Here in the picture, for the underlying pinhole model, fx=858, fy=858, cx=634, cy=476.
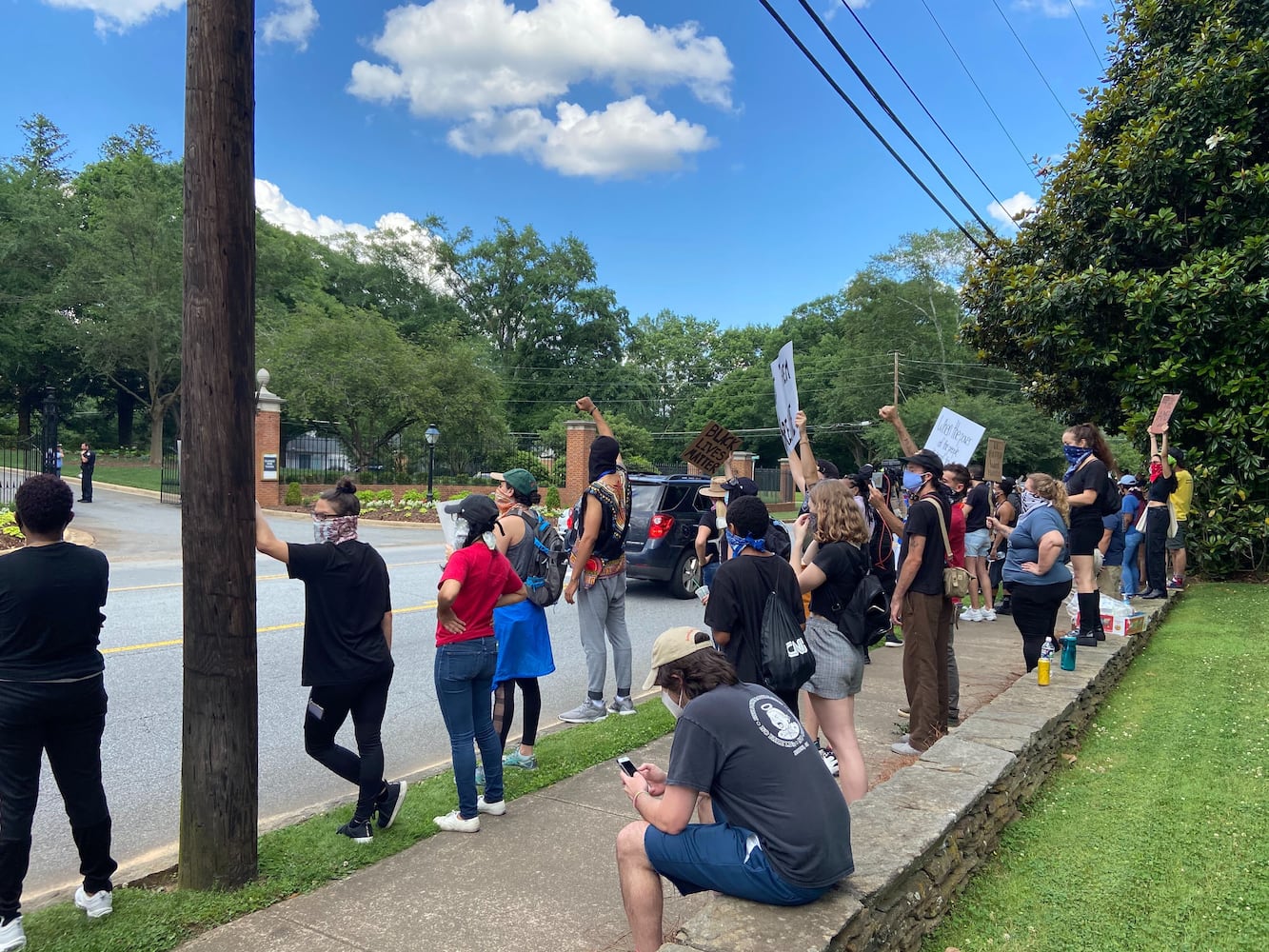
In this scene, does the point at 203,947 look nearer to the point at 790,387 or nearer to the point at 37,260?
the point at 790,387

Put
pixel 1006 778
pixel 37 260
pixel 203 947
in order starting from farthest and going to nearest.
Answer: pixel 37 260 → pixel 1006 778 → pixel 203 947

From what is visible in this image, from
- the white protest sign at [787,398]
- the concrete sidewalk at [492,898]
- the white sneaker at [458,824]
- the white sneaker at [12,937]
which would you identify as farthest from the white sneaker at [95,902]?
the white protest sign at [787,398]

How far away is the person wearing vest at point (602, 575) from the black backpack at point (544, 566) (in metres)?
0.38

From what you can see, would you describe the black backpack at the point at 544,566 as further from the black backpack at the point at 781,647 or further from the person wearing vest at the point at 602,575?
the black backpack at the point at 781,647

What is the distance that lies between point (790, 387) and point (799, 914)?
3900mm

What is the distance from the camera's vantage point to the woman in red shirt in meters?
4.14

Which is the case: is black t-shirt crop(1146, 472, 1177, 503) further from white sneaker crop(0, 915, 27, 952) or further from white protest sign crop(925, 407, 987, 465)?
white sneaker crop(0, 915, 27, 952)

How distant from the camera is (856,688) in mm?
4465

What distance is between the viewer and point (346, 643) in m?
3.98

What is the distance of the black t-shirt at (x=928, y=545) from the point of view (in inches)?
206

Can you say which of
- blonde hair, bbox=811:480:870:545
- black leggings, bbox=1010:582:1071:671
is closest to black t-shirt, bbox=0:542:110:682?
blonde hair, bbox=811:480:870:545

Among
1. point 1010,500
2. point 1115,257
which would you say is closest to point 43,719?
point 1010,500

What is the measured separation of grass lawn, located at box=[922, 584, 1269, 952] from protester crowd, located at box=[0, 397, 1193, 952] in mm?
800

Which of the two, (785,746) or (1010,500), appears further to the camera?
(1010,500)
